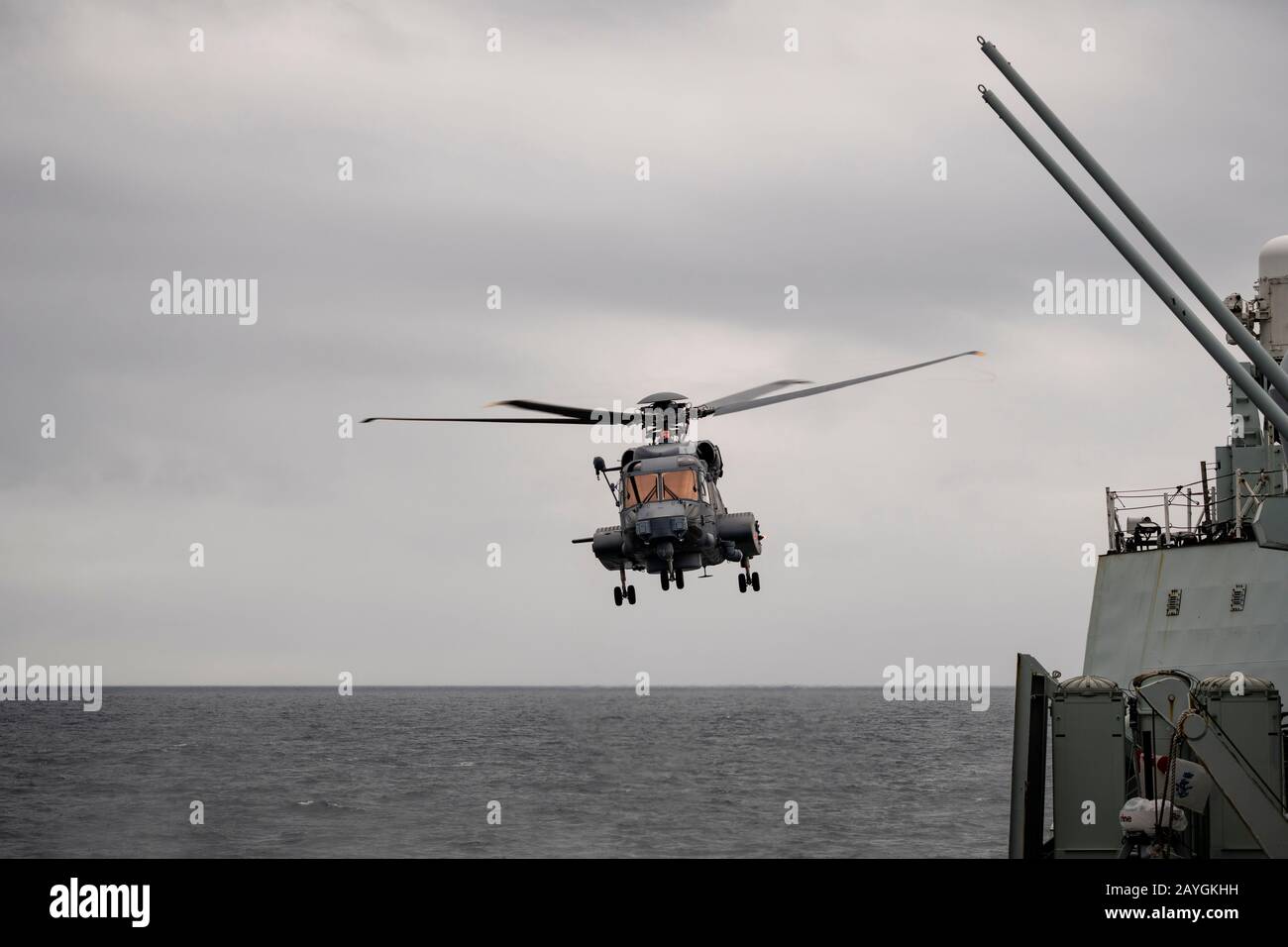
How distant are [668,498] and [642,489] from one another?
26.3 inches

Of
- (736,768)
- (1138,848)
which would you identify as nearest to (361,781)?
(736,768)

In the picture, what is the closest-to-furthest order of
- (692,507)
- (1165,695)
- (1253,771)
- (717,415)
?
(1253,771)
(1165,695)
(692,507)
(717,415)

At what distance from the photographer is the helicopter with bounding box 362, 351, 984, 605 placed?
30094 mm

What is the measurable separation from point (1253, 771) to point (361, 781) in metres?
59.5

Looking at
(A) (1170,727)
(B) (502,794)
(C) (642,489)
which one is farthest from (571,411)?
(B) (502,794)

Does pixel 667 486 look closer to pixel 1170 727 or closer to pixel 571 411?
pixel 571 411

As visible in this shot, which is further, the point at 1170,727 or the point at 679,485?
the point at 679,485

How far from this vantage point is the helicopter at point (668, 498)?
30.1m

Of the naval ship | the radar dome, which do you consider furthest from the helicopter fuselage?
the radar dome

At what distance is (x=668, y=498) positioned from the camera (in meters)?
30.1

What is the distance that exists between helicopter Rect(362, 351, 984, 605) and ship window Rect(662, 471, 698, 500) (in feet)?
0.07

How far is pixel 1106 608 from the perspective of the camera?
31906 millimetres

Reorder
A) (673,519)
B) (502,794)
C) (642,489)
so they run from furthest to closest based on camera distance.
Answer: (502,794)
(642,489)
(673,519)
